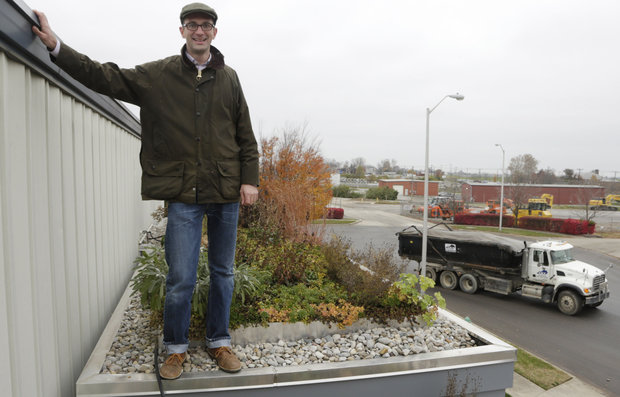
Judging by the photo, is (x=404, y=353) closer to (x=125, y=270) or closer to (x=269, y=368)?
(x=269, y=368)

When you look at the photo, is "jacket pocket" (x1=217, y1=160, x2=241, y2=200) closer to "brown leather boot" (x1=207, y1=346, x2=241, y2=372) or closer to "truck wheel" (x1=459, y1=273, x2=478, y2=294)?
"brown leather boot" (x1=207, y1=346, x2=241, y2=372)

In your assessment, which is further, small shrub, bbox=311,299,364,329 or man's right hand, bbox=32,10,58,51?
small shrub, bbox=311,299,364,329

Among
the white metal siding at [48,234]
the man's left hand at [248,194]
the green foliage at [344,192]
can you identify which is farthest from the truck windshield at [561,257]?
the green foliage at [344,192]

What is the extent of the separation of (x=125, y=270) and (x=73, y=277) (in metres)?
2.64

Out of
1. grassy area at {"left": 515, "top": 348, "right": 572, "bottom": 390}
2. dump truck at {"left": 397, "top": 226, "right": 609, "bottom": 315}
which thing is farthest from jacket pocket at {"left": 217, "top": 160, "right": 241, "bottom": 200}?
dump truck at {"left": 397, "top": 226, "right": 609, "bottom": 315}

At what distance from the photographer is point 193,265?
9.43 ft

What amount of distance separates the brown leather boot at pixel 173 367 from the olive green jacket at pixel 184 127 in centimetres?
137

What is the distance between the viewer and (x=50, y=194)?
99.0 inches

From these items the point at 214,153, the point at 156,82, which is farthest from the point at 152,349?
the point at 156,82

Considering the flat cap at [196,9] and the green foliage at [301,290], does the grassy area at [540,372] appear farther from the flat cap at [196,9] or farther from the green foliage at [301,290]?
the flat cap at [196,9]

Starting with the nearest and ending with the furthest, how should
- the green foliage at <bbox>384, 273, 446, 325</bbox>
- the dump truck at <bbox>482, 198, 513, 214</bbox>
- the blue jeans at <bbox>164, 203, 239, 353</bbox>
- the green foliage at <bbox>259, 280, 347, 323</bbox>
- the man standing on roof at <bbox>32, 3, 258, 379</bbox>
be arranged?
the man standing on roof at <bbox>32, 3, 258, 379</bbox>
the blue jeans at <bbox>164, 203, 239, 353</bbox>
the green foliage at <bbox>259, 280, 347, 323</bbox>
the green foliage at <bbox>384, 273, 446, 325</bbox>
the dump truck at <bbox>482, 198, 513, 214</bbox>

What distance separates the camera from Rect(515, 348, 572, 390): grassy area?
685cm

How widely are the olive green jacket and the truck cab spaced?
38.6 ft

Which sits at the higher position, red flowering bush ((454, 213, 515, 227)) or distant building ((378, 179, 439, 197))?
distant building ((378, 179, 439, 197))
